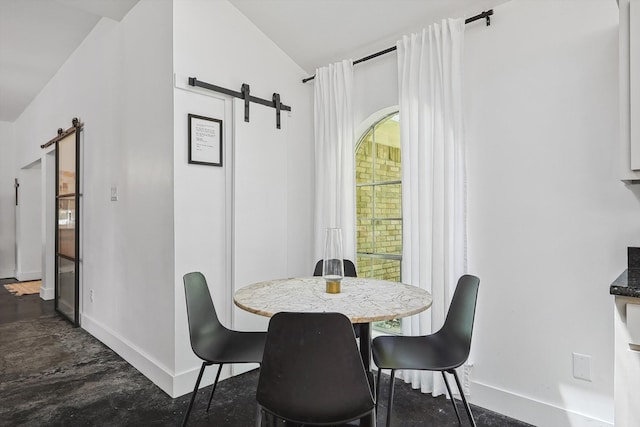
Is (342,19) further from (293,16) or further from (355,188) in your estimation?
(355,188)

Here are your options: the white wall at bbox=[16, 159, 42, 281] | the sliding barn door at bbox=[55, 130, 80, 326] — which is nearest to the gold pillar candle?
the sliding barn door at bbox=[55, 130, 80, 326]

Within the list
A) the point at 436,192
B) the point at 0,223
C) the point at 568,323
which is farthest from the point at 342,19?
the point at 0,223

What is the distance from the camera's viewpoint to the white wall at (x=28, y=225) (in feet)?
22.7

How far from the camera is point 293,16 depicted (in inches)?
112

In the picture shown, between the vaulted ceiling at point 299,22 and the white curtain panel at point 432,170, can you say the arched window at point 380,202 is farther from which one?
the vaulted ceiling at point 299,22

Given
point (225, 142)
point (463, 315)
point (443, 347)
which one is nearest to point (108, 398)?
point (225, 142)

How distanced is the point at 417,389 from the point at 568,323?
1.05 metres

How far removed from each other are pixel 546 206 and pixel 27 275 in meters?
8.46

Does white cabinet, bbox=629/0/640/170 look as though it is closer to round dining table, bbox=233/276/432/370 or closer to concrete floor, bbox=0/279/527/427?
round dining table, bbox=233/276/432/370

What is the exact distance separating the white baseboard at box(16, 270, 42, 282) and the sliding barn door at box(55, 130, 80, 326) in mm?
3094

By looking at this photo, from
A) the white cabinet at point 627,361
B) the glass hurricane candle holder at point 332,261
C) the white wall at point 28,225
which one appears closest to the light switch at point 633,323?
the white cabinet at point 627,361

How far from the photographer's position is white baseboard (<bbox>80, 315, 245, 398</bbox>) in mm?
2525

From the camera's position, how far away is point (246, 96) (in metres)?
2.92

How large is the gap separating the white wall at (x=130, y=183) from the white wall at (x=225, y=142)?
72 mm
